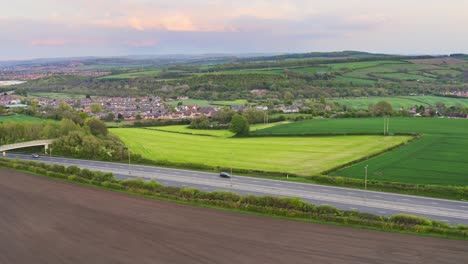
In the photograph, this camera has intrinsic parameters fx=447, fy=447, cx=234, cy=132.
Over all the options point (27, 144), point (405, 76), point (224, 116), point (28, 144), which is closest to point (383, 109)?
point (224, 116)

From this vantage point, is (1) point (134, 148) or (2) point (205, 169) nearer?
(2) point (205, 169)

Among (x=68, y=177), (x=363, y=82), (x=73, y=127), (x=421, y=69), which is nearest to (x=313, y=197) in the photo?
(x=68, y=177)

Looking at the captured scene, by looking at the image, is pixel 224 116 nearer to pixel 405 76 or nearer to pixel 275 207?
pixel 275 207

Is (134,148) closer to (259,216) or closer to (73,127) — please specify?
(73,127)

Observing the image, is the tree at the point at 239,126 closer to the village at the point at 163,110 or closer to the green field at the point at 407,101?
the village at the point at 163,110

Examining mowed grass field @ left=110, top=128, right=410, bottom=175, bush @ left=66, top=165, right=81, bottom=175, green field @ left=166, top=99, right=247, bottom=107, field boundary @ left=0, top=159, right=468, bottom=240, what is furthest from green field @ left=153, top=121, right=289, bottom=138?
green field @ left=166, top=99, right=247, bottom=107

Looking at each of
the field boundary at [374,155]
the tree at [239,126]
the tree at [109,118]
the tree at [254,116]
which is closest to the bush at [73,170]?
the field boundary at [374,155]

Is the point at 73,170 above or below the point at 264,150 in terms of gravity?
above
